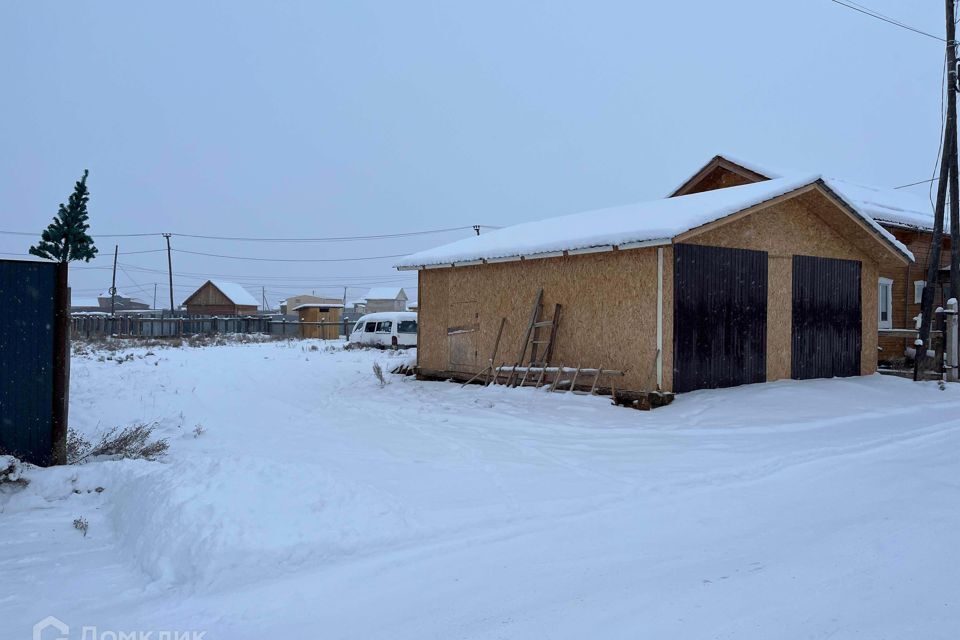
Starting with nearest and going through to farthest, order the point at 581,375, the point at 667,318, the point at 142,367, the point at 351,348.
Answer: the point at 667,318, the point at 581,375, the point at 142,367, the point at 351,348

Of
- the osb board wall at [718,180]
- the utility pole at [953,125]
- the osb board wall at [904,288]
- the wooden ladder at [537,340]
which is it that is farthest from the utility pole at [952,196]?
the wooden ladder at [537,340]

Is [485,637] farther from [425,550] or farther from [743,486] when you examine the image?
[743,486]

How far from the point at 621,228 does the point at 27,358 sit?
31.2 ft

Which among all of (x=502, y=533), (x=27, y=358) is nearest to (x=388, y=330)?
(x=27, y=358)

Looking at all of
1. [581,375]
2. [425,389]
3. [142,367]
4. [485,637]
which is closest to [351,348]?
[142,367]

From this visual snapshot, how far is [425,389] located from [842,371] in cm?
925

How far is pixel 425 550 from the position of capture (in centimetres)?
483

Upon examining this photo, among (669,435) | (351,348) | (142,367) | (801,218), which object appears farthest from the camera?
(351,348)

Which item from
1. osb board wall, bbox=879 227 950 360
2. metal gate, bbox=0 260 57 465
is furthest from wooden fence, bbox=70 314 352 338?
metal gate, bbox=0 260 57 465

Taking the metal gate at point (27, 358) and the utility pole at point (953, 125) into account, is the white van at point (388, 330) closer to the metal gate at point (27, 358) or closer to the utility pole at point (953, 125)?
the utility pole at point (953, 125)

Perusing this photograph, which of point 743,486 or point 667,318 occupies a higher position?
point 667,318

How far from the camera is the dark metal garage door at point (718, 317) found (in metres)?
11.6

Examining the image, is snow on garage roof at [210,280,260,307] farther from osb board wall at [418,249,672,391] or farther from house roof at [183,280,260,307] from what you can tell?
osb board wall at [418,249,672,391]

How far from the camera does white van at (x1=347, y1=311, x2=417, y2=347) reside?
28188 mm
